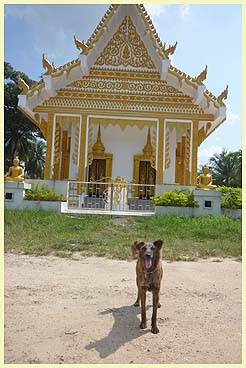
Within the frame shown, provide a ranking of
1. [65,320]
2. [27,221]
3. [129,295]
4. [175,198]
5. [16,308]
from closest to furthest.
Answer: [65,320] < [16,308] < [129,295] < [27,221] < [175,198]

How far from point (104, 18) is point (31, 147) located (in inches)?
801

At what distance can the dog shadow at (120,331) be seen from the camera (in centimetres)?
328

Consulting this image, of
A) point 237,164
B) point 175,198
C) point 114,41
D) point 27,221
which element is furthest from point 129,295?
point 237,164

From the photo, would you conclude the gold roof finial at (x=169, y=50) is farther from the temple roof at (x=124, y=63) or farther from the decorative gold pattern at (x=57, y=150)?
the decorative gold pattern at (x=57, y=150)

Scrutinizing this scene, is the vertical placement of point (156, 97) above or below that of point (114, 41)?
below

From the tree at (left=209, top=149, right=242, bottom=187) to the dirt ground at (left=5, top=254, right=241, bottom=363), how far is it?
81.7 feet

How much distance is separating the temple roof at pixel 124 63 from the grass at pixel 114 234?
4949 millimetres

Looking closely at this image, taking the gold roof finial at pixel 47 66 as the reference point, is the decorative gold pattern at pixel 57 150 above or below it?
below

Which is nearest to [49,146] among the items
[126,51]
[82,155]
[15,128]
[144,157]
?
[82,155]

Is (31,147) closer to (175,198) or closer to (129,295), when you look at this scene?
(175,198)

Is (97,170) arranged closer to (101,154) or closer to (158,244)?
(101,154)

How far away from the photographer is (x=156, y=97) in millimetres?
13570

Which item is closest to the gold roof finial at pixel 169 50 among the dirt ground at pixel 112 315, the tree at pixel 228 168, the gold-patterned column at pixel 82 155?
the gold-patterned column at pixel 82 155

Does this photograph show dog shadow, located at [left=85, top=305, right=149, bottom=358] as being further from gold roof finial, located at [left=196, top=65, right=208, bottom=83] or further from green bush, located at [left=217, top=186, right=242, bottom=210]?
gold roof finial, located at [left=196, top=65, right=208, bottom=83]
